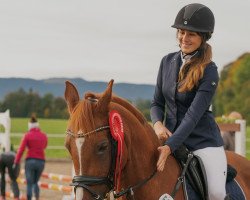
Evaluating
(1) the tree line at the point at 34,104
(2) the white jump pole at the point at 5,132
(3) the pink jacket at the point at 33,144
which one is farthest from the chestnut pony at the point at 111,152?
(1) the tree line at the point at 34,104

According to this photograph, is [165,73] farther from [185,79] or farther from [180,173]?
[180,173]

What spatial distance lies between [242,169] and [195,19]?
1.58 m

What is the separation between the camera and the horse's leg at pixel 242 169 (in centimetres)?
521

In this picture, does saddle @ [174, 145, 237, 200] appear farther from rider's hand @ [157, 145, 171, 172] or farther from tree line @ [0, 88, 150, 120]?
tree line @ [0, 88, 150, 120]

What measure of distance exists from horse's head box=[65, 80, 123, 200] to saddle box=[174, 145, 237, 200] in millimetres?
736

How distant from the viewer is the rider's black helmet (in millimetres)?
4461

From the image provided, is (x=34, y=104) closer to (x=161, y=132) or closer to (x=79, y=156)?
(x=161, y=132)

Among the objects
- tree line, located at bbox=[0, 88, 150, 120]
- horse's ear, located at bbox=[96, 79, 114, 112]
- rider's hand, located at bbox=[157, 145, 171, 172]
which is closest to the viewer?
horse's ear, located at bbox=[96, 79, 114, 112]

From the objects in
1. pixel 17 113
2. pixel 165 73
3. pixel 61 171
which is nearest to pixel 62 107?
pixel 17 113

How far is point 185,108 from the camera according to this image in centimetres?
451

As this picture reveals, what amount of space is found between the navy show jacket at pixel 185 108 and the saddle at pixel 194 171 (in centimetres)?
10

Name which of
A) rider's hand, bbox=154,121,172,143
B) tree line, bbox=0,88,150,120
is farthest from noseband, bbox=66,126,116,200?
tree line, bbox=0,88,150,120

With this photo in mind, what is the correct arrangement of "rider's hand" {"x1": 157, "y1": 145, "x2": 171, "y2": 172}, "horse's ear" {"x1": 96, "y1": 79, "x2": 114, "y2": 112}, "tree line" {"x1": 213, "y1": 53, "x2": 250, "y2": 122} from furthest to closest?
1. "tree line" {"x1": 213, "y1": 53, "x2": 250, "y2": 122}
2. "rider's hand" {"x1": 157, "y1": 145, "x2": 171, "y2": 172}
3. "horse's ear" {"x1": 96, "y1": 79, "x2": 114, "y2": 112}

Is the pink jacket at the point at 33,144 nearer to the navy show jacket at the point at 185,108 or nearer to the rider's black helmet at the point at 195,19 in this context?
the navy show jacket at the point at 185,108
